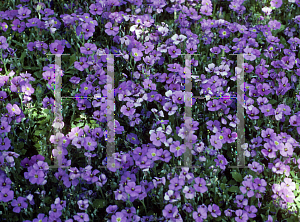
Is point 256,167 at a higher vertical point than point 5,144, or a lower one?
lower

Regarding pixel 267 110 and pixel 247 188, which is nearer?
pixel 247 188

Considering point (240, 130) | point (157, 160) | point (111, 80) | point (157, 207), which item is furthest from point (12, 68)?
point (240, 130)

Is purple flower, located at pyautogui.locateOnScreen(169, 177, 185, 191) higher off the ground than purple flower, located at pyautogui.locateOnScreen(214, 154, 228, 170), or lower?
lower

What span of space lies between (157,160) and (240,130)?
42.8 inches

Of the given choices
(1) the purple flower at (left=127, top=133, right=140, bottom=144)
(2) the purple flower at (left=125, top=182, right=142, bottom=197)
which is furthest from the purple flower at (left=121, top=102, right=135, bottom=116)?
(2) the purple flower at (left=125, top=182, right=142, bottom=197)

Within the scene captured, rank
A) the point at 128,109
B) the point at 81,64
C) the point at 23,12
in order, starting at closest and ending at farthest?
the point at 128,109 < the point at 81,64 < the point at 23,12

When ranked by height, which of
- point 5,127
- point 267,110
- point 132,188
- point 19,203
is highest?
point 267,110

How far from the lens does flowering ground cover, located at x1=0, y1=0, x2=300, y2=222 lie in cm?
400

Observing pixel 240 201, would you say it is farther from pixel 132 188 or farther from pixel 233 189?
pixel 132 188

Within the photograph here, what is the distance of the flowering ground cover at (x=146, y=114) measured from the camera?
13.1ft

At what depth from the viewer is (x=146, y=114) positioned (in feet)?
15.5

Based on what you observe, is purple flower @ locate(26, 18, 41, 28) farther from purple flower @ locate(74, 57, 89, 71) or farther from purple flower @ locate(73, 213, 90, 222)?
purple flower @ locate(73, 213, 90, 222)

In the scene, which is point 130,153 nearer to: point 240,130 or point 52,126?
point 52,126

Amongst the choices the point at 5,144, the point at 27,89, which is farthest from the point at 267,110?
the point at 5,144
